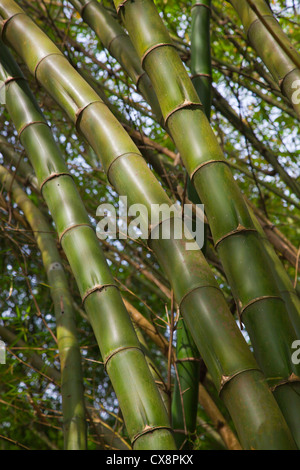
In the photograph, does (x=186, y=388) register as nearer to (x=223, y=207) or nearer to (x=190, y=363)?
(x=190, y=363)

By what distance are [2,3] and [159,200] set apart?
74 cm

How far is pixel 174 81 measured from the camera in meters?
1.17

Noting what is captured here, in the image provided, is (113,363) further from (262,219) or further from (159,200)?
(262,219)

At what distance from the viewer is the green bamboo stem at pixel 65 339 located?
1.36 m

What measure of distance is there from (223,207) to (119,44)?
0.66 meters

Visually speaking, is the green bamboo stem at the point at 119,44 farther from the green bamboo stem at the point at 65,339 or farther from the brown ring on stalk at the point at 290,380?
the brown ring on stalk at the point at 290,380

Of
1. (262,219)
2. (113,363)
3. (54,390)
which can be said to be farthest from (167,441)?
(54,390)

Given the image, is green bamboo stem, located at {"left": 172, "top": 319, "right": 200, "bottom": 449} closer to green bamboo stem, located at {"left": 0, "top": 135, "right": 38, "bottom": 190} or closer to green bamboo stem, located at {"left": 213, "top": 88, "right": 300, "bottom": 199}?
green bamboo stem, located at {"left": 213, "top": 88, "right": 300, "bottom": 199}

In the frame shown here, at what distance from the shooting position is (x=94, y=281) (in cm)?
115

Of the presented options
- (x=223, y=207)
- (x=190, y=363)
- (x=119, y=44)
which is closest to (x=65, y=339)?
(x=190, y=363)

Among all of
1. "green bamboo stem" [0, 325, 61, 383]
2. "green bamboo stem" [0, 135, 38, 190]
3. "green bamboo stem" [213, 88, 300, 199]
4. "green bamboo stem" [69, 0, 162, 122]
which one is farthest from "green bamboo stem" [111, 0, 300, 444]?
"green bamboo stem" [0, 325, 61, 383]

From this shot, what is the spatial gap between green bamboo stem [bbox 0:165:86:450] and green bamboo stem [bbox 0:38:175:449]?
0.36 meters

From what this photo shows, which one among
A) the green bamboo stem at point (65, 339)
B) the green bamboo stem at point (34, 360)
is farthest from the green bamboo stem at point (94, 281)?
the green bamboo stem at point (34, 360)

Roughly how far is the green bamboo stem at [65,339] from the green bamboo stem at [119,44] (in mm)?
646
